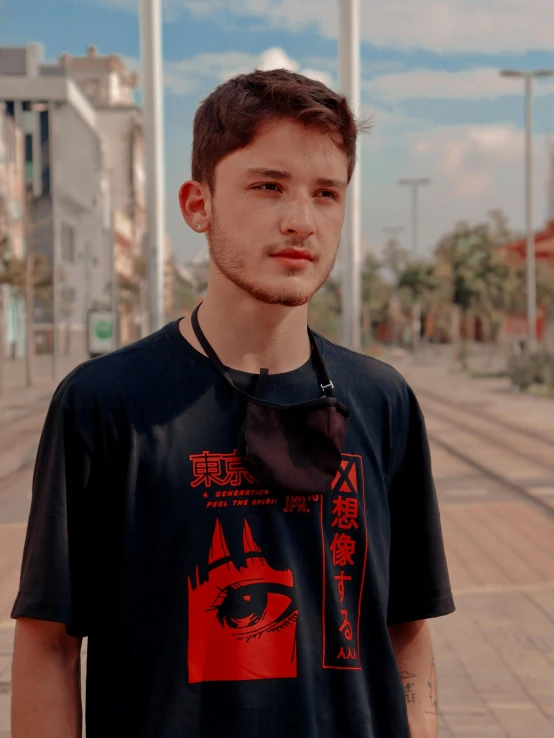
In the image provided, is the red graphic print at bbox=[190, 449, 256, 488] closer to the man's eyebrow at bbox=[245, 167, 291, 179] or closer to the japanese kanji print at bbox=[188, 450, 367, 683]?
the japanese kanji print at bbox=[188, 450, 367, 683]

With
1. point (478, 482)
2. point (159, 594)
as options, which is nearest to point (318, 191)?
point (159, 594)

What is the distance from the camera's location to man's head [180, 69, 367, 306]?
160 centimetres

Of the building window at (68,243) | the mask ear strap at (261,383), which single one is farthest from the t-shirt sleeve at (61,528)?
the building window at (68,243)

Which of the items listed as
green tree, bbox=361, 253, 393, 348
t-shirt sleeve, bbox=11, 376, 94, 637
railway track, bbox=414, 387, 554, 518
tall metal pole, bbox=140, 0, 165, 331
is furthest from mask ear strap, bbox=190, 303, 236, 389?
green tree, bbox=361, 253, 393, 348

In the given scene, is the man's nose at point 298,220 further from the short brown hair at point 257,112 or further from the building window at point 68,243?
the building window at point 68,243

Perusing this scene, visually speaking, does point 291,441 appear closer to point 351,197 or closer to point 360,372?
point 360,372

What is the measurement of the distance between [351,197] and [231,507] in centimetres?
1159

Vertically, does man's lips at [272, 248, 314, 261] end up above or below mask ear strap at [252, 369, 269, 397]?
above

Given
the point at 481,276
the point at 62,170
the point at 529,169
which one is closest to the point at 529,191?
the point at 529,169

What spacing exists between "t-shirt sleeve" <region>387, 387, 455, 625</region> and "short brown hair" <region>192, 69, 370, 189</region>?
456 millimetres

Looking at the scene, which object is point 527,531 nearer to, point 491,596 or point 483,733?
point 491,596

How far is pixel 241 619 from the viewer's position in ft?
5.13

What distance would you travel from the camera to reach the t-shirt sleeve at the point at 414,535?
5.88 feet

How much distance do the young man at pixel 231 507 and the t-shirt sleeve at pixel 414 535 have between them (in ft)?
0.33
